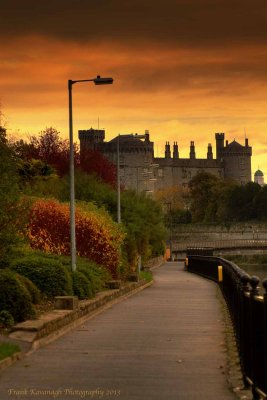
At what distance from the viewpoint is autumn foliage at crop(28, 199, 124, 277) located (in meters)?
36.1

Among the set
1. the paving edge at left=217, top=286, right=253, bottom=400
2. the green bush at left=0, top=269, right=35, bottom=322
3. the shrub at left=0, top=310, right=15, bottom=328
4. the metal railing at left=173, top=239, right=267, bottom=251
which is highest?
the metal railing at left=173, top=239, right=267, bottom=251

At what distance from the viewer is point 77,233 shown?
37.4 m

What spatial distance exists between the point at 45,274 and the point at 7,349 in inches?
377

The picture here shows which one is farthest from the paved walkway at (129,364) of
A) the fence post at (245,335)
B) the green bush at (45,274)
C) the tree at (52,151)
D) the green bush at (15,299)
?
the tree at (52,151)

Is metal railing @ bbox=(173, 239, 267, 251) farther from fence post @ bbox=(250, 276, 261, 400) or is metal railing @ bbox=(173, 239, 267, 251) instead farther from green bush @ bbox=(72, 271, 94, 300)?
fence post @ bbox=(250, 276, 261, 400)

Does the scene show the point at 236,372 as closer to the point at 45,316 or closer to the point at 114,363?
the point at 114,363

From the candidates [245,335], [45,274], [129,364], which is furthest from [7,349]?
[45,274]

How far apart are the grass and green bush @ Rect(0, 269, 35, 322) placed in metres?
3.57

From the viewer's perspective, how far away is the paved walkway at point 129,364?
472 inches

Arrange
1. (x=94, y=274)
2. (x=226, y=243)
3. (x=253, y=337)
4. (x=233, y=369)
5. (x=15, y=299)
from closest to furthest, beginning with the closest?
(x=253, y=337) → (x=233, y=369) → (x=15, y=299) → (x=94, y=274) → (x=226, y=243)

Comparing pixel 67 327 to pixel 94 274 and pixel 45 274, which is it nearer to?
pixel 45 274

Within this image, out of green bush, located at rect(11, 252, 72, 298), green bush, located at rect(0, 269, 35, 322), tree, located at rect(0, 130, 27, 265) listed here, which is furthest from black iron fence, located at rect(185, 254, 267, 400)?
green bush, located at rect(11, 252, 72, 298)

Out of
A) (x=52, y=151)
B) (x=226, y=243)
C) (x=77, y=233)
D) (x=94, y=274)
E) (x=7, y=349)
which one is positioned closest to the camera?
(x=7, y=349)

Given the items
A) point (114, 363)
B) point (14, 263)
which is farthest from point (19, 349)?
point (14, 263)
